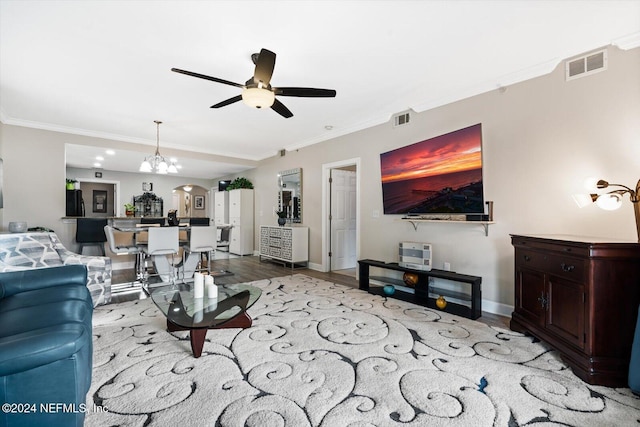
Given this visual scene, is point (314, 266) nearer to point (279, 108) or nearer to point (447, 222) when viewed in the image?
point (447, 222)

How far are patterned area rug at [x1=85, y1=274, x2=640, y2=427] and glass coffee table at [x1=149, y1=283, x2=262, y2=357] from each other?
147 mm

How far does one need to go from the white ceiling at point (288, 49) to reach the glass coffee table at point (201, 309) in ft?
7.61

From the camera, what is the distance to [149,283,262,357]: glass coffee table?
7.04 feet

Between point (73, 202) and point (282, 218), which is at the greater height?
point (73, 202)

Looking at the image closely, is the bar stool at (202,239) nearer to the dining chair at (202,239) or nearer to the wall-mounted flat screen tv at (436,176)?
the dining chair at (202,239)

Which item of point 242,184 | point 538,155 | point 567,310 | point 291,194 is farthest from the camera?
point 242,184

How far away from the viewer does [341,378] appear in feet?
6.30

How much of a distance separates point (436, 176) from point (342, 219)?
96.5 inches

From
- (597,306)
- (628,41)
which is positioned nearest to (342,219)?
(597,306)

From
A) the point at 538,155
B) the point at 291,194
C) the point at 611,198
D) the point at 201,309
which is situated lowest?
the point at 201,309

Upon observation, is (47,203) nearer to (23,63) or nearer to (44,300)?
(23,63)

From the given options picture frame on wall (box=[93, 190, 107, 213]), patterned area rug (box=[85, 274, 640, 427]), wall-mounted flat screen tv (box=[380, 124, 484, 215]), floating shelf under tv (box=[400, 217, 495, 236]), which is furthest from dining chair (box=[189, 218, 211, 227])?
picture frame on wall (box=[93, 190, 107, 213])

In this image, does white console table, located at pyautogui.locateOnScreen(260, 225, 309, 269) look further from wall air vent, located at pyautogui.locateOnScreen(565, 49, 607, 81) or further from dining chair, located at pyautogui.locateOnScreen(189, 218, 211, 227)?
wall air vent, located at pyautogui.locateOnScreen(565, 49, 607, 81)

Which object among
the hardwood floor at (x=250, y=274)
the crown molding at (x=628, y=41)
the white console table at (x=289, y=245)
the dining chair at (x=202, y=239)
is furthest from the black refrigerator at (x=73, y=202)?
the crown molding at (x=628, y=41)
